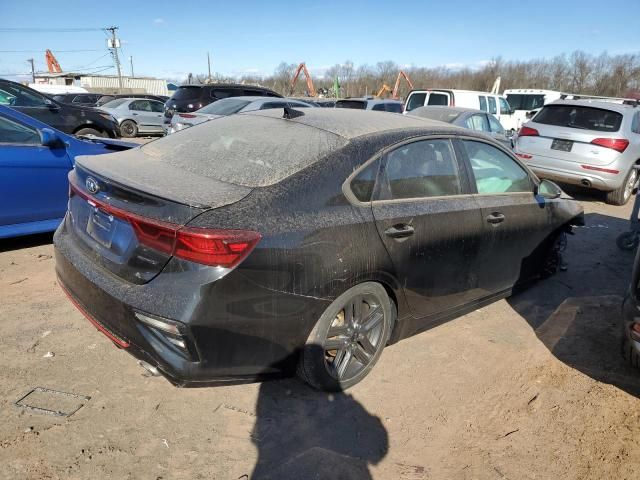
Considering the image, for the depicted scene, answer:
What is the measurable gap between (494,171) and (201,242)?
2.67m

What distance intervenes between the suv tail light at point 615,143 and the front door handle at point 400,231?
22.3 feet

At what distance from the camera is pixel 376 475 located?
7.54 ft

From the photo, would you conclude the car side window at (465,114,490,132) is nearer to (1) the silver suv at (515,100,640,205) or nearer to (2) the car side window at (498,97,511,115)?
(1) the silver suv at (515,100,640,205)

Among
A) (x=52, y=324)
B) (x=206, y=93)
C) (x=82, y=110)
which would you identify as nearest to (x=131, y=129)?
(x=206, y=93)

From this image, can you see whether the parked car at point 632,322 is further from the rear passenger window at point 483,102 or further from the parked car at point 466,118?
the rear passenger window at point 483,102

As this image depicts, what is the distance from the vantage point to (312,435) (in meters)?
2.53

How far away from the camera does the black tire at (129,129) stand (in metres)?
17.3

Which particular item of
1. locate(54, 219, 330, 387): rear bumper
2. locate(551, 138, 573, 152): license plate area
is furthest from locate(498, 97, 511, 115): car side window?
locate(54, 219, 330, 387): rear bumper

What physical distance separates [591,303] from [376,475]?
3.22 metres

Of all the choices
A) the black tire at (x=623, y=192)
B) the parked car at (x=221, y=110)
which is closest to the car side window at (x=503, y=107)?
the black tire at (x=623, y=192)

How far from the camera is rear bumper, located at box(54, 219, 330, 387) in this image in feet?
7.03

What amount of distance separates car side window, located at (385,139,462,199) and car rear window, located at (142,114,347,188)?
0.41 metres

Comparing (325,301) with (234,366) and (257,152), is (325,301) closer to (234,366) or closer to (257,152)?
(234,366)

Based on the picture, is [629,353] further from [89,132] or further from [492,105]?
[492,105]
